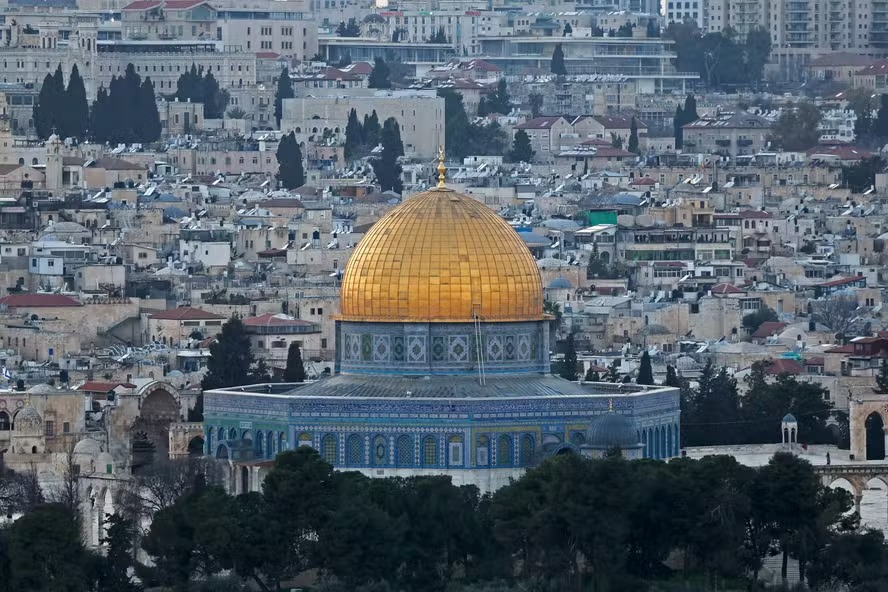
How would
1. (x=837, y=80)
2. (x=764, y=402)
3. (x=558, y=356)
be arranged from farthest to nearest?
(x=837, y=80) < (x=558, y=356) < (x=764, y=402)

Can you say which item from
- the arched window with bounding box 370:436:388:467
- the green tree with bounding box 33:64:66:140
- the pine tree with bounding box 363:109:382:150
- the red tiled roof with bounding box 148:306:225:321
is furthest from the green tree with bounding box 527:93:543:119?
the arched window with bounding box 370:436:388:467

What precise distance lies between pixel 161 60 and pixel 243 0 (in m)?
7.08

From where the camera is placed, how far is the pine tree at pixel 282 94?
438 feet

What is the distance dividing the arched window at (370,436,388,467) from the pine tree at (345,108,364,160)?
6536 centimetres

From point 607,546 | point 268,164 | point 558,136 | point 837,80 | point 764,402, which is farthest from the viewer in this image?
point 837,80

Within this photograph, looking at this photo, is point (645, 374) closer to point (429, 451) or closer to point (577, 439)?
point (577, 439)

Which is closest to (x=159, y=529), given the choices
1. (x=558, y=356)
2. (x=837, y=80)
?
(x=558, y=356)

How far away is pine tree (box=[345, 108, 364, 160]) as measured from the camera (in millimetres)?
126250

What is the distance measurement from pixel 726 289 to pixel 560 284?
3.09m

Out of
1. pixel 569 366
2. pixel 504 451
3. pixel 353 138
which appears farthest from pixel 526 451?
pixel 353 138

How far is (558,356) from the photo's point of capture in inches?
3155

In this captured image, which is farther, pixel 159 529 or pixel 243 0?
pixel 243 0

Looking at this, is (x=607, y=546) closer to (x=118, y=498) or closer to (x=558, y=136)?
(x=118, y=498)

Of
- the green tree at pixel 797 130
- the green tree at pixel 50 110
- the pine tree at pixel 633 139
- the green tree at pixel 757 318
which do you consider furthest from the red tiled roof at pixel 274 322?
the green tree at pixel 797 130
